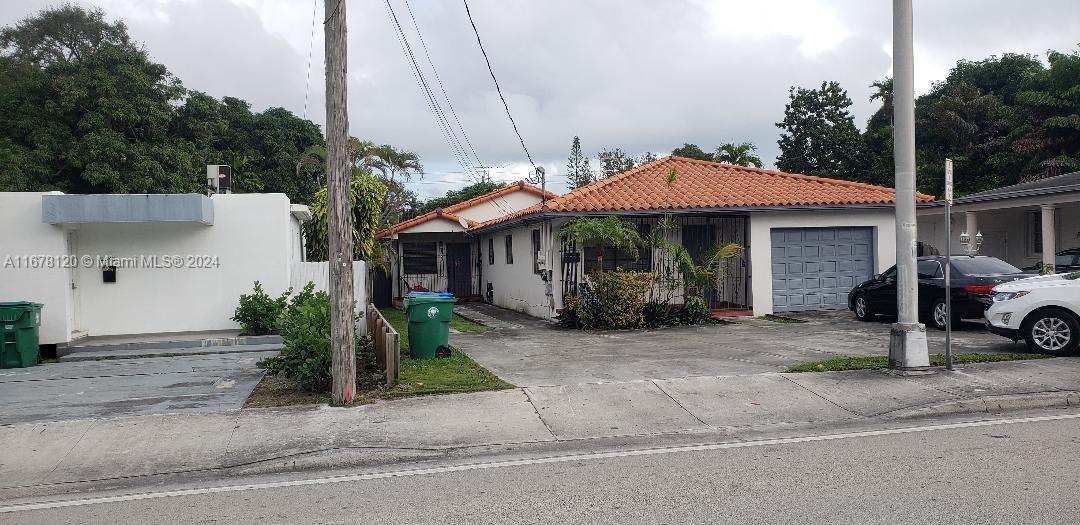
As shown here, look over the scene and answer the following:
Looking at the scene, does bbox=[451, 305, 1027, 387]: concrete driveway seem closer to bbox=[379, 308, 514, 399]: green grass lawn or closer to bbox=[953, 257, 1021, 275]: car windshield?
bbox=[379, 308, 514, 399]: green grass lawn

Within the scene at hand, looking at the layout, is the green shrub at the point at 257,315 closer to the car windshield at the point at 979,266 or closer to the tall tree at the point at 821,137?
the car windshield at the point at 979,266

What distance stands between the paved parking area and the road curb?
295 inches

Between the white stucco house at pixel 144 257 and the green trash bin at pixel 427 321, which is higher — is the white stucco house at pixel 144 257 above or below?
above

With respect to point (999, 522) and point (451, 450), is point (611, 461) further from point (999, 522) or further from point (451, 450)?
point (999, 522)

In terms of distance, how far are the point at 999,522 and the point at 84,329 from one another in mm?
14757

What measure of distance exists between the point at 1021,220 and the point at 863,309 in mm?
14073

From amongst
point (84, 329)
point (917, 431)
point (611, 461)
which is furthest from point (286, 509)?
point (84, 329)

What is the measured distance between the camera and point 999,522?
491cm

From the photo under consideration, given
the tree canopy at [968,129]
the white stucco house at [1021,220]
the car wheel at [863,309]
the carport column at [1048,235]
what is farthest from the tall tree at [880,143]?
the car wheel at [863,309]

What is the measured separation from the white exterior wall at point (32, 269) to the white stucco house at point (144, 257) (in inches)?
0.7

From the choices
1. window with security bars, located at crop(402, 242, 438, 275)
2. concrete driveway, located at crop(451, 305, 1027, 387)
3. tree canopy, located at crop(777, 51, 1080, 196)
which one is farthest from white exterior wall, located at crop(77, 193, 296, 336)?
tree canopy, located at crop(777, 51, 1080, 196)

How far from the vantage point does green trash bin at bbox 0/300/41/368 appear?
41.0 ft

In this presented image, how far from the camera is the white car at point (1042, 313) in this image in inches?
449

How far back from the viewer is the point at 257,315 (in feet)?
47.7
